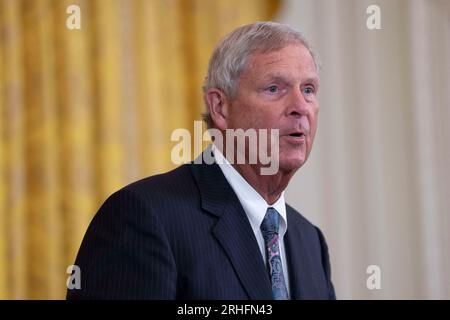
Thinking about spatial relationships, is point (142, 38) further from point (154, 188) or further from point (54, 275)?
point (154, 188)

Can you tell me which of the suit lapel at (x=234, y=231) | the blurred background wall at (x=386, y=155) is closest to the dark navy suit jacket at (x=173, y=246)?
the suit lapel at (x=234, y=231)

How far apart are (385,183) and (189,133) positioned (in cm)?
100

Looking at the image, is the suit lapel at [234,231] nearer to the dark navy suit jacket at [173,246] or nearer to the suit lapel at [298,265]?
the dark navy suit jacket at [173,246]

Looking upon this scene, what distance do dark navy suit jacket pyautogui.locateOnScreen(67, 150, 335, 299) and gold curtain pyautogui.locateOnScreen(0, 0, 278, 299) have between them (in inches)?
50.4

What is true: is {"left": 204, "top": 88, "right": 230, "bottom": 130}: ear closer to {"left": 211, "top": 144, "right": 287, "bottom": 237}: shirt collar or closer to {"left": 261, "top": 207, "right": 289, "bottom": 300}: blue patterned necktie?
{"left": 211, "top": 144, "right": 287, "bottom": 237}: shirt collar

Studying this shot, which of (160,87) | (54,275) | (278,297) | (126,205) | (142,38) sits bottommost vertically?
(54,275)

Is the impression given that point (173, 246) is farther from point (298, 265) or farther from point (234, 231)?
point (298, 265)

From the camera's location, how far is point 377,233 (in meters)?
3.32

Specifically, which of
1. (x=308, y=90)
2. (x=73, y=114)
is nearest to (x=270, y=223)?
(x=308, y=90)

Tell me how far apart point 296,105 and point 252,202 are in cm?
25

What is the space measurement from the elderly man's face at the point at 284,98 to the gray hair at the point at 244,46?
0.02 metres

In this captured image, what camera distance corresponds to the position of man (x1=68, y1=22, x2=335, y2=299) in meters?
1.39

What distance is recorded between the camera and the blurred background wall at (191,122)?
9.07ft
